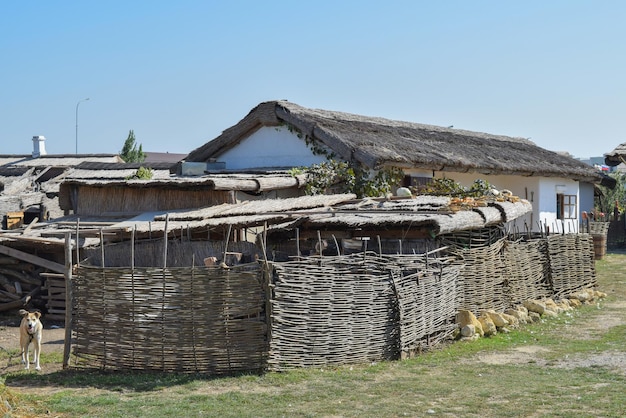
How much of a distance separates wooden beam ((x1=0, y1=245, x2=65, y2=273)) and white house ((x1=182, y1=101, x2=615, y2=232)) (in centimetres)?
713

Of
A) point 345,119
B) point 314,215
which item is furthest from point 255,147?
point 314,215

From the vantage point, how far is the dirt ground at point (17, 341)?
466 inches

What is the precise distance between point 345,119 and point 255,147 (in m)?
2.89

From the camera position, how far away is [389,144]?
21328mm

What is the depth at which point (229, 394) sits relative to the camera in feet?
31.5

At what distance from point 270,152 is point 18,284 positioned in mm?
7770

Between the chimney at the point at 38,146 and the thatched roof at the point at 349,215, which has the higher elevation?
the chimney at the point at 38,146

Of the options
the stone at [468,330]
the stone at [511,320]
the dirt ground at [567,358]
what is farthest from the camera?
the stone at [511,320]

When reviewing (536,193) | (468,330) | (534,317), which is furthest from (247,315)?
(536,193)

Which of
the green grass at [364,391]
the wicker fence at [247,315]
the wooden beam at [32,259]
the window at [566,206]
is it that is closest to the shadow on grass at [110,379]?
the green grass at [364,391]

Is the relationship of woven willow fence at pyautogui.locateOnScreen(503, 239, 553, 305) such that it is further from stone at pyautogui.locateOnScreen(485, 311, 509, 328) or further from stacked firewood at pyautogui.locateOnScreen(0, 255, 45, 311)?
stacked firewood at pyautogui.locateOnScreen(0, 255, 45, 311)

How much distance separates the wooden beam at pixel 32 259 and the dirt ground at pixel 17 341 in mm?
1042

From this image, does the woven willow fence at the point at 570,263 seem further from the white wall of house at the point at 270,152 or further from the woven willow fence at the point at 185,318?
the woven willow fence at the point at 185,318

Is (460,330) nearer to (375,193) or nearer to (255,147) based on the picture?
(375,193)
